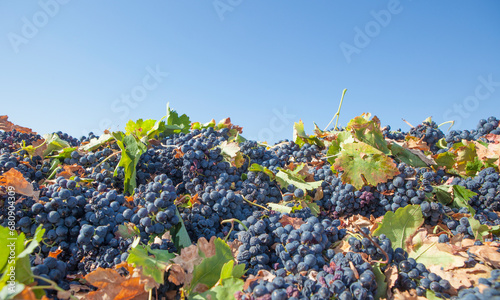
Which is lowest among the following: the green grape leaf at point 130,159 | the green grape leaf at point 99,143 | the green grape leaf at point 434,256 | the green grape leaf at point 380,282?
the green grape leaf at point 380,282

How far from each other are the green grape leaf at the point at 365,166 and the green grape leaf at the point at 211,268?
3.75 ft

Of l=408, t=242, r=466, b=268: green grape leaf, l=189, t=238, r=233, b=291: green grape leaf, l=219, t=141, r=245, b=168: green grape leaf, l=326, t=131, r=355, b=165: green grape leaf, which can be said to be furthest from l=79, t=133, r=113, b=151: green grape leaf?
l=408, t=242, r=466, b=268: green grape leaf

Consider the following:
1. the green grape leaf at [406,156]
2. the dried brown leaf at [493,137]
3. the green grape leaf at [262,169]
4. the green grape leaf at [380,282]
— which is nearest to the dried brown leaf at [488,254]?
the green grape leaf at [380,282]

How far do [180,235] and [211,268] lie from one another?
352 mm

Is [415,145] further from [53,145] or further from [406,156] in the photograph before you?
[53,145]

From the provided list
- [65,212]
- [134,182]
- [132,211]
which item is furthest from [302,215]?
[65,212]

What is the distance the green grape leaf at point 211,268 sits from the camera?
1271 mm

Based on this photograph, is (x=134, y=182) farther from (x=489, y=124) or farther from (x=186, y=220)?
(x=489, y=124)

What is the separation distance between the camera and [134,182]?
1.95m

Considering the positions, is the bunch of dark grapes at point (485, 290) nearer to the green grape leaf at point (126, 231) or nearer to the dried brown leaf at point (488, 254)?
the dried brown leaf at point (488, 254)

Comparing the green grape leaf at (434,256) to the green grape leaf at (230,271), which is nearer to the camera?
the green grape leaf at (230,271)

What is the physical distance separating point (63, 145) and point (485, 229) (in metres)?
3.17

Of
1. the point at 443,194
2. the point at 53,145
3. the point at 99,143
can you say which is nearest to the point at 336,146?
the point at 443,194

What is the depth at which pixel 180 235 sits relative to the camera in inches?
62.6
